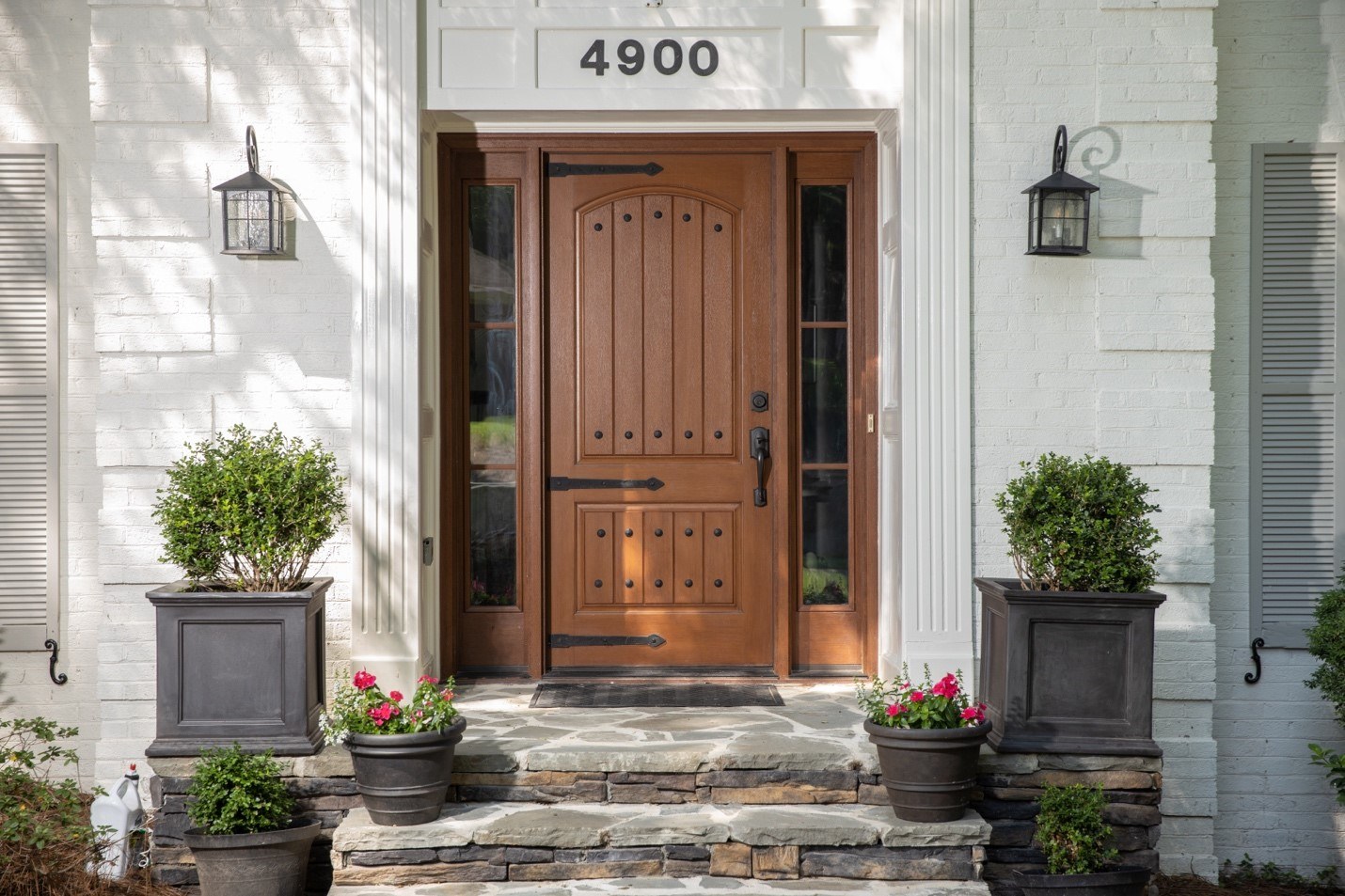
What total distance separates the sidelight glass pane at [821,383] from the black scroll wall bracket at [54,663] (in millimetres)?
3567

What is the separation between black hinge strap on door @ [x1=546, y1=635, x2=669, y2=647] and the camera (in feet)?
19.0

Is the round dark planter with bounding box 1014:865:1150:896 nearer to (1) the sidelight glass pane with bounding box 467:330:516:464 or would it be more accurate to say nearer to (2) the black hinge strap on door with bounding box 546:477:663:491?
(2) the black hinge strap on door with bounding box 546:477:663:491

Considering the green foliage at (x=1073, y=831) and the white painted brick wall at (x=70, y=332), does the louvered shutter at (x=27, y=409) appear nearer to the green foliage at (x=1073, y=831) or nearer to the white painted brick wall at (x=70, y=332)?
the white painted brick wall at (x=70, y=332)

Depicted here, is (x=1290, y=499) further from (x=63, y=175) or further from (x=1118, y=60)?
(x=63, y=175)

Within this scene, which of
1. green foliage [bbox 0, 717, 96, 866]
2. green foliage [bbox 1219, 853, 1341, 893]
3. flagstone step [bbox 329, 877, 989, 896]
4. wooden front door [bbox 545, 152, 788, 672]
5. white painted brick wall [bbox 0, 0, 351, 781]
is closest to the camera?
flagstone step [bbox 329, 877, 989, 896]

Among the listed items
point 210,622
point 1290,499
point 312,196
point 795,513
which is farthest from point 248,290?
point 1290,499

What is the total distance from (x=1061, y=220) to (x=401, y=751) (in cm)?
330

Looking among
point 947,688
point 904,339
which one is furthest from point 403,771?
point 904,339

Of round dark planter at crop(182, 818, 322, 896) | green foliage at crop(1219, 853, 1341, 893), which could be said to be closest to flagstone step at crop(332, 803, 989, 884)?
round dark planter at crop(182, 818, 322, 896)

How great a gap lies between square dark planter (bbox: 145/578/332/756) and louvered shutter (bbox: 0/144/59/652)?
1.56 metres

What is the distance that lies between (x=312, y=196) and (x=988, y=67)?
2.90 m

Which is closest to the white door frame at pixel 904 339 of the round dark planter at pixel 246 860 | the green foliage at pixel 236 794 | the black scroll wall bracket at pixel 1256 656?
the green foliage at pixel 236 794

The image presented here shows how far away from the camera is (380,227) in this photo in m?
5.20

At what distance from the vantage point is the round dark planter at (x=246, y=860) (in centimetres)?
429
